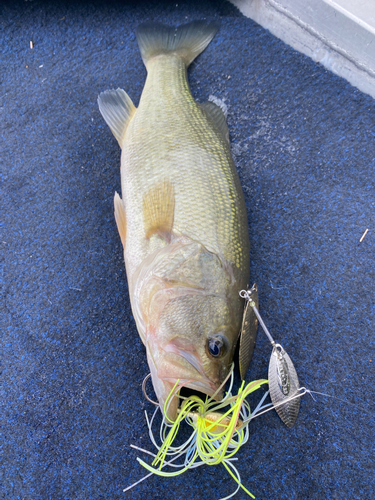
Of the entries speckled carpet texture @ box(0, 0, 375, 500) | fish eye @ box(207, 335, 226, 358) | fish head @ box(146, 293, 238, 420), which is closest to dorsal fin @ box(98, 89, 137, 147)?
speckled carpet texture @ box(0, 0, 375, 500)

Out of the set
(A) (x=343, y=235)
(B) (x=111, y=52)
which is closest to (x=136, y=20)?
(B) (x=111, y=52)

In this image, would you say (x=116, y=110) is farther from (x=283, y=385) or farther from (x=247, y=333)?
(x=283, y=385)

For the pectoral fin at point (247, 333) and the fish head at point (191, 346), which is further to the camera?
the pectoral fin at point (247, 333)

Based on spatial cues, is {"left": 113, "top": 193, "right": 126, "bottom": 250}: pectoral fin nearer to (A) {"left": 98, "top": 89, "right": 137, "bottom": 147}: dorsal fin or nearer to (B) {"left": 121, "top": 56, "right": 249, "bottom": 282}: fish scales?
(B) {"left": 121, "top": 56, "right": 249, "bottom": 282}: fish scales

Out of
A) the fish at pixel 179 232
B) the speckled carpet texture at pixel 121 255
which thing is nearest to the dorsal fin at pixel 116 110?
the fish at pixel 179 232

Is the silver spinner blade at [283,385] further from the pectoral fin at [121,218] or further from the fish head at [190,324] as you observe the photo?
the pectoral fin at [121,218]
